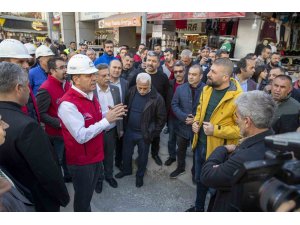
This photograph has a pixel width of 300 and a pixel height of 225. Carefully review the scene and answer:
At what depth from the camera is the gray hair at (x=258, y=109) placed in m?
1.57

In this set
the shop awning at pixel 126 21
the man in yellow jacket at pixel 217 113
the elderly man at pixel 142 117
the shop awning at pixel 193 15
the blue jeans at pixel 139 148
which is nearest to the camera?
the man in yellow jacket at pixel 217 113

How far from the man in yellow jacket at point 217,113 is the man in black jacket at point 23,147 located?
1.60m

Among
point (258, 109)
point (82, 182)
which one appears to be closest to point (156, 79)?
point (82, 182)

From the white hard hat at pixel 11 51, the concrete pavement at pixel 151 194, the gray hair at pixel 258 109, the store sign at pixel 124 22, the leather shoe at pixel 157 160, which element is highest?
the store sign at pixel 124 22

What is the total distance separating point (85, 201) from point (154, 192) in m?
1.28

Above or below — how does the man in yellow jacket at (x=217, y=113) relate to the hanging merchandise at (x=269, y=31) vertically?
below

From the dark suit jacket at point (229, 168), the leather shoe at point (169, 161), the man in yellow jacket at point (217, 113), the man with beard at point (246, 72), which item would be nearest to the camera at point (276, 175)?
the dark suit jacket at point (229, 168)

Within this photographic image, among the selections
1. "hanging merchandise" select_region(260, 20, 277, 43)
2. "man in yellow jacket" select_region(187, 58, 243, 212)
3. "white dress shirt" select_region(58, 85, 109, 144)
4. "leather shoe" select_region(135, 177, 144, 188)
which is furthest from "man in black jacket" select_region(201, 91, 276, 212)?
"hanging merchandise" select_region(260, 20, 277, 43)

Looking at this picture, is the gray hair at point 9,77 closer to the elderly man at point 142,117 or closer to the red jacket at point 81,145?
the red jacket at point 81,145

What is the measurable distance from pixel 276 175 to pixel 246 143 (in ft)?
1.87

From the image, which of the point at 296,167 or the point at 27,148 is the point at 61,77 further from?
the point at 296,167

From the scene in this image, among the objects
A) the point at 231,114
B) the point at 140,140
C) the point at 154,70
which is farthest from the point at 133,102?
the point at 231,114

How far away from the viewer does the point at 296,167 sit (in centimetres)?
98

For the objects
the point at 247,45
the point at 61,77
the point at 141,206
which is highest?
the point at 247,45
